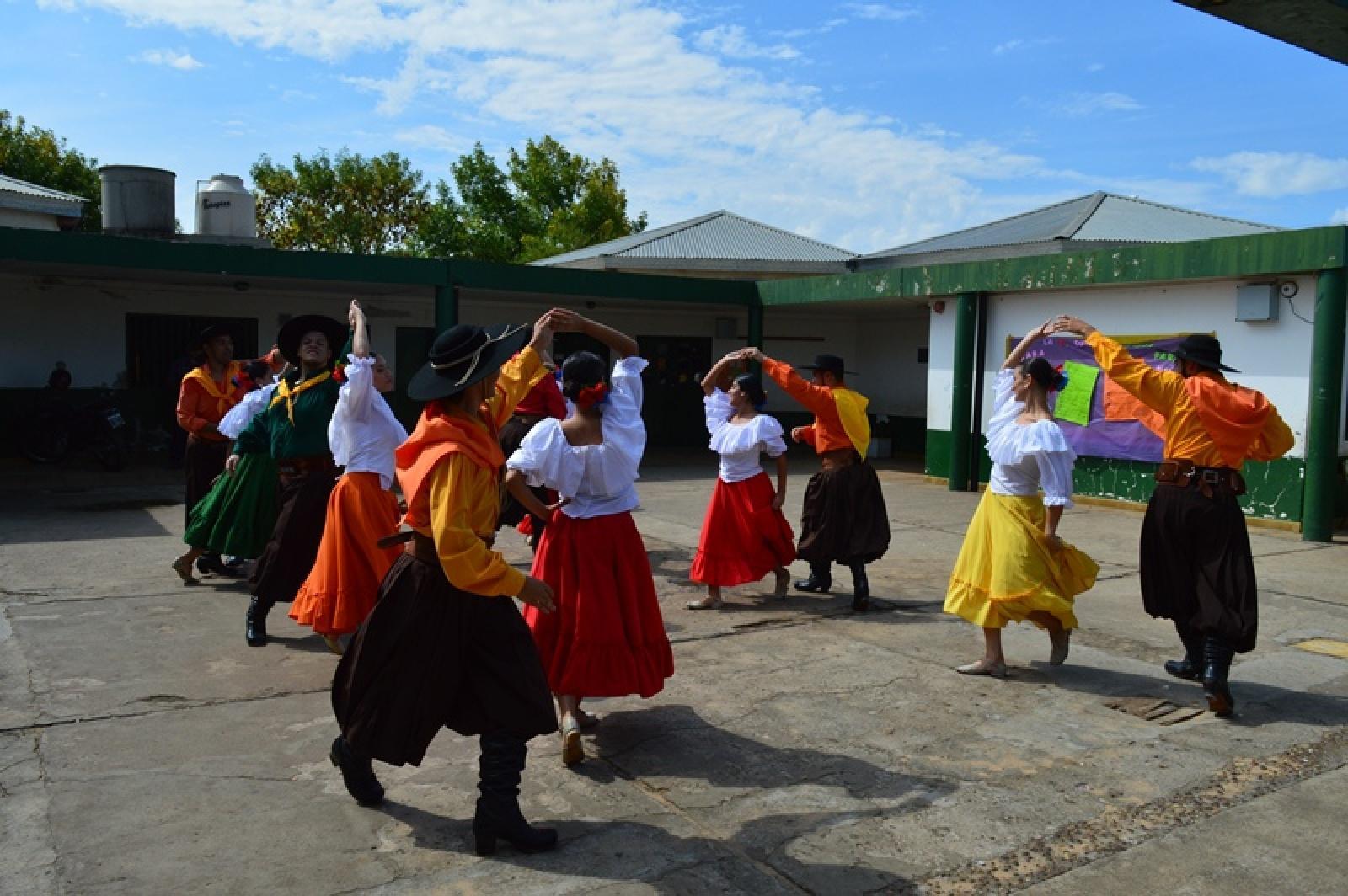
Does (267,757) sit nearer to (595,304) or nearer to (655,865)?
(655,865)

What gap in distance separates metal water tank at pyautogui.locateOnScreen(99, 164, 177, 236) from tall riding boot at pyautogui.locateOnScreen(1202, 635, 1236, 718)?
1528 centimetres

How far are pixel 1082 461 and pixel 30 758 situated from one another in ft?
36.8

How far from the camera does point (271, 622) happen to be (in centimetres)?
652

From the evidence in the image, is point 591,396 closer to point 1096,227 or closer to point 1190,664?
point 1190,664

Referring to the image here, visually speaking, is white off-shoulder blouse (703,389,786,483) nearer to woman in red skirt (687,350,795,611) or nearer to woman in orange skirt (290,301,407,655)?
woman in red skirt (687,350,795,611)

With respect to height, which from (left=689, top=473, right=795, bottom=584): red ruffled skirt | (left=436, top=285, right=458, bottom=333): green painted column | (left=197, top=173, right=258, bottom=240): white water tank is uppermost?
(left=197, top=173, right=258, bottom=240): white water tank

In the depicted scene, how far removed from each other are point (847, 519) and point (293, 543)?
11.5 ft

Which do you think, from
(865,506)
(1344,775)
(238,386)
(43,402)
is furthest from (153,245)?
(1344,775)

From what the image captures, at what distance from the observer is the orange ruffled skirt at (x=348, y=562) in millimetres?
5363

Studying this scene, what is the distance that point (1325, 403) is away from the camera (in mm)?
10125

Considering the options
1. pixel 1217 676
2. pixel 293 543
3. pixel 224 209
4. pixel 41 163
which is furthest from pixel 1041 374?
pixel 41 163

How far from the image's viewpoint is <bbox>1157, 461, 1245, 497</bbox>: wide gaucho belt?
5102 millimetres

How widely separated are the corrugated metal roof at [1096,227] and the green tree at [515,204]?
53.2ft

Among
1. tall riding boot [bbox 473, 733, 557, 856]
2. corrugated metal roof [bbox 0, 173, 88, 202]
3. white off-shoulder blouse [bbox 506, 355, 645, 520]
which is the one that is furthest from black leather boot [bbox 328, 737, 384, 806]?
corrugated metal roof [bbox 0, 173, 88, 202]
